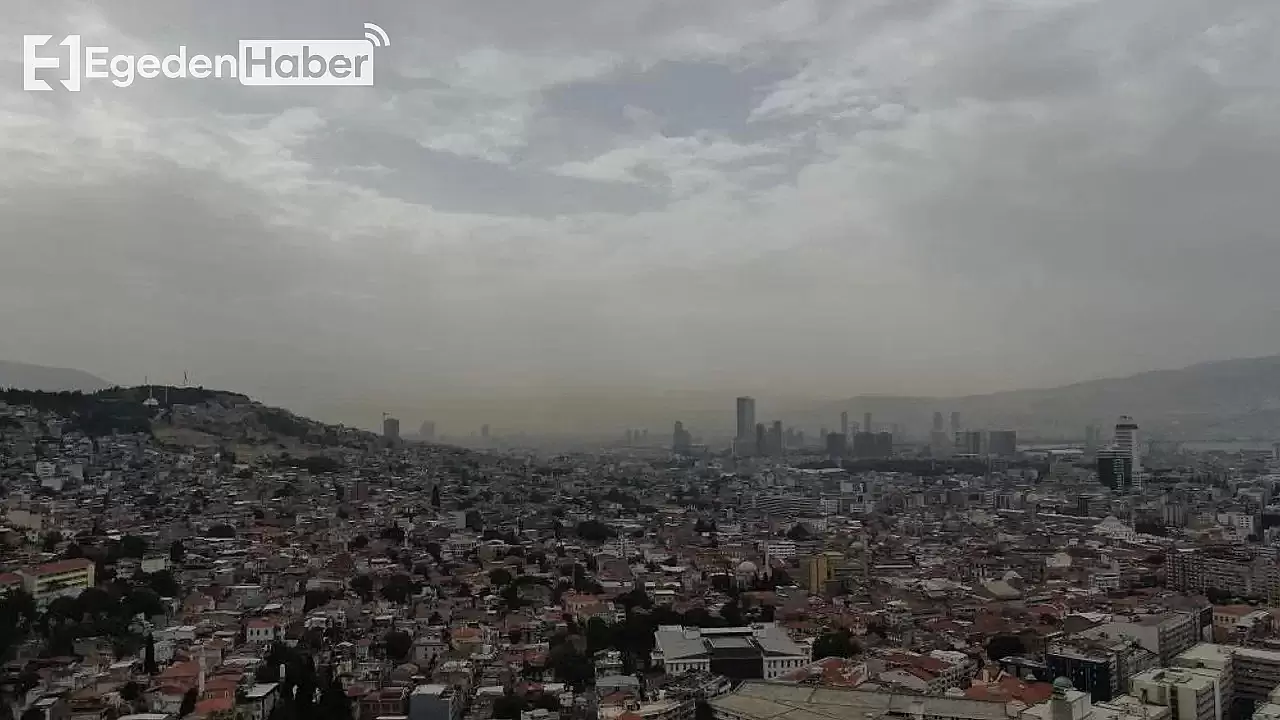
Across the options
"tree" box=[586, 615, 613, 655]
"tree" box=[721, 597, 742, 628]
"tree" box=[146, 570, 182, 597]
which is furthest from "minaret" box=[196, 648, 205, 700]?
"tree" box=[721, 597, 742, 628]

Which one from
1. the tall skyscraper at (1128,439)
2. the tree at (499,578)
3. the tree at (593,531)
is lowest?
the tree at (593,531)

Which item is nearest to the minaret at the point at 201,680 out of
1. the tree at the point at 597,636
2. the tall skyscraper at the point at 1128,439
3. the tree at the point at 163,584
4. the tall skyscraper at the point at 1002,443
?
the tree at the point at 163,584

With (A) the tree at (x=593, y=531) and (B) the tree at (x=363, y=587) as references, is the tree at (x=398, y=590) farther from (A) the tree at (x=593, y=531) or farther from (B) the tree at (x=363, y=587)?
(A) the tree at (x=593, y=531)

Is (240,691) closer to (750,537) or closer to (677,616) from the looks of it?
(677,616)

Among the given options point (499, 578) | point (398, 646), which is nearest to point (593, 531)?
point (499, 578)

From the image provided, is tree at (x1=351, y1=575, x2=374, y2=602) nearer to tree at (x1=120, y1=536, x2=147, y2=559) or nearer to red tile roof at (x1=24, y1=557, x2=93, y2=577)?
tree at (x1=120, y1=536, x2=147, y2=559)

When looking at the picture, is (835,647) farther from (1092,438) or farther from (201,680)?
(1092,438)

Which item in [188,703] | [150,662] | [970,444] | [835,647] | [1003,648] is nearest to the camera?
[188,703]
